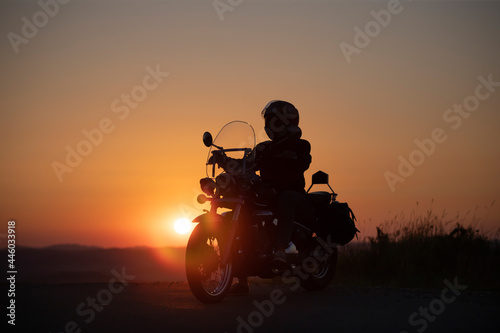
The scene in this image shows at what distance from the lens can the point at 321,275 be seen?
9555 mm

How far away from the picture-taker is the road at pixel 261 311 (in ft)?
20.0

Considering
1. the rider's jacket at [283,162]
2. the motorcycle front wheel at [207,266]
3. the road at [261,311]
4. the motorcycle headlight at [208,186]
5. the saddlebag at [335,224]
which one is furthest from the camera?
the saddlebag at [335,224]

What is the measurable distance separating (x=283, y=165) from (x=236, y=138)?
2.49 feet

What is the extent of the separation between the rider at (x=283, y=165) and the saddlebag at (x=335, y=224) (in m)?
0.82

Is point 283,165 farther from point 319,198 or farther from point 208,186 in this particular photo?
point 319,198

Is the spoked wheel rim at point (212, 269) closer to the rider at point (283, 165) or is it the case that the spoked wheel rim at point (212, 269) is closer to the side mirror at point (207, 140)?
the rider at point (283, 165)

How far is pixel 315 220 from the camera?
9242 millimetres

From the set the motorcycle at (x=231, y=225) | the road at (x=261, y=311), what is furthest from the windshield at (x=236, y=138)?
the road at (x=261, y=311)

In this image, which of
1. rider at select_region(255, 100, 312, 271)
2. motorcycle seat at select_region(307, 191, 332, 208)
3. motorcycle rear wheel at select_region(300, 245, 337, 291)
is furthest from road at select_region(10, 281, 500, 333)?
motorcycle seat at select_region(307, 191, 332, 208)

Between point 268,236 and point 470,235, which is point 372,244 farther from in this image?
point 268,236

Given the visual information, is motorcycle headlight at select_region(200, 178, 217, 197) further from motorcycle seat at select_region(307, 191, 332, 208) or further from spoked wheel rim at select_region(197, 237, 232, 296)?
motorcycle seat at select_region(307, 191, 332, 208)

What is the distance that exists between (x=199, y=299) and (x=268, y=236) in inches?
52.7

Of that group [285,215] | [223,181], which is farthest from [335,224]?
[223,181]

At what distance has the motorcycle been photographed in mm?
7645
